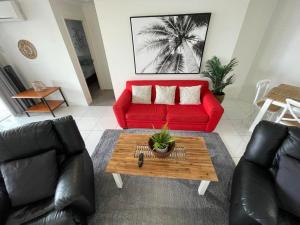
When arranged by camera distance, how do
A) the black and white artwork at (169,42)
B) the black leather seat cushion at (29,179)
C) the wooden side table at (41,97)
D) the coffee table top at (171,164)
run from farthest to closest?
the wooden side table at (41,97)
the black and white artwork at (169,42)
the coffee table top at (171,164)
the black leather seat cushion at (29,179)

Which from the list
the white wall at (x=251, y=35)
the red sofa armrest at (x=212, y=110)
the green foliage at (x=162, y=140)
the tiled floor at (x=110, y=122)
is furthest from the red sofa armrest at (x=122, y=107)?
the white wall at (x=251, y=35)

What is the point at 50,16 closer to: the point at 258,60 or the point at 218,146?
the point at 218,146

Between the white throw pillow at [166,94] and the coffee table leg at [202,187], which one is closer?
the coffee table leg at [202,187]

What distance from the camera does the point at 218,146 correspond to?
2.25 metres

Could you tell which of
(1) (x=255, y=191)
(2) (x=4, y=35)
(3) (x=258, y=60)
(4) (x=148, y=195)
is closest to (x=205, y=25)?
(3) (x=258, y=60)

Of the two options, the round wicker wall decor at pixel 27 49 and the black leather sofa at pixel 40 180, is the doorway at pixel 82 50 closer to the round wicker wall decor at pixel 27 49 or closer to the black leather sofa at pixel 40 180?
the round wicker wall decor at pixel 27 49

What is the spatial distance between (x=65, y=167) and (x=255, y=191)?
167 centimetres

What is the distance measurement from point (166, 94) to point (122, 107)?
2.87 feet

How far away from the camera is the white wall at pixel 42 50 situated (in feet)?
8.78

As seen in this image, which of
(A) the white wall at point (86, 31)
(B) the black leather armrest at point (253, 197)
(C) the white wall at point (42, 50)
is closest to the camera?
(B) the black leather armrest at point (253, 197)

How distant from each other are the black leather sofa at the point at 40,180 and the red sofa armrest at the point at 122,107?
3.32 ft

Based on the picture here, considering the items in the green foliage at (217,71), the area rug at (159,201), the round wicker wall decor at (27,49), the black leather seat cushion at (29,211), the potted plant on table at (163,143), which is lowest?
the area rug at (159,201)

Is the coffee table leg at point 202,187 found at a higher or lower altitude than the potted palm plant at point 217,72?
lower

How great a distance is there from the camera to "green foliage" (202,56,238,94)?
8.42ft
